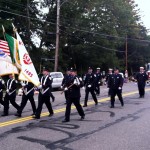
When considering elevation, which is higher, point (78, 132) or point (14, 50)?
point (14, 50)

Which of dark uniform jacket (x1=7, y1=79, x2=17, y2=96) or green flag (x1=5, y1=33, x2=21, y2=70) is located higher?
green flag (x1=5, y1=33, x2=21, y2=70)

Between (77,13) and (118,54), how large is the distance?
1798 cm

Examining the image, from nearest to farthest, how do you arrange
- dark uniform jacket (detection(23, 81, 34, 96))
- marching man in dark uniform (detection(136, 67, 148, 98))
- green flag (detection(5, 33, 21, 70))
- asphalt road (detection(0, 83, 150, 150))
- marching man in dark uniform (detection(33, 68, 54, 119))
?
asphalt road (detection(0, 83, 150, 150))
marching man in dark uniform (detection(33, 68, 54, 119))
green flag (detection(5, 33, 21, 70))
dark uniform jacket (detection(23, 81, 34, 96))
marching man in dark uniform (detection(136, 67, 148, 98))

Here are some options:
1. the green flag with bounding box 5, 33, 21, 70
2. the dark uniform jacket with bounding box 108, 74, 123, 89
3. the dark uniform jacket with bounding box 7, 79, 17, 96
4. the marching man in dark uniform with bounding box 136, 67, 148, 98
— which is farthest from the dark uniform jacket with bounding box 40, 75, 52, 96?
the marching man in dark uniform with bounding box 136, 67, 148, 98

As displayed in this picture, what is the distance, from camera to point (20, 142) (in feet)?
24.1

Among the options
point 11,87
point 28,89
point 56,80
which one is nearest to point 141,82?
point 56,80

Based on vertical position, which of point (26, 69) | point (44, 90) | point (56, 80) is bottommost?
point (44, 90)

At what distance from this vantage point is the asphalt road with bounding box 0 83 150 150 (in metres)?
7.08

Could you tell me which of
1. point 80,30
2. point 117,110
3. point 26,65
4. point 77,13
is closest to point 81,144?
point 26,65

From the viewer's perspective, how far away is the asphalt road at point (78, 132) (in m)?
7.08

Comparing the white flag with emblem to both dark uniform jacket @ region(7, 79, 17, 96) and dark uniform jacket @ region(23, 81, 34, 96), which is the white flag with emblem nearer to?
dark uniform jacket @ region(23, 81, 34, 96)

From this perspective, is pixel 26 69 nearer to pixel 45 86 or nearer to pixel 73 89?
pixel 45 86

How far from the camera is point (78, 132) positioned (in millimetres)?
8445

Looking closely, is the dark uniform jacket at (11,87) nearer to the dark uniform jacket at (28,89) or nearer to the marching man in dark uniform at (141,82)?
the dark uniform jacket at (28,89)
